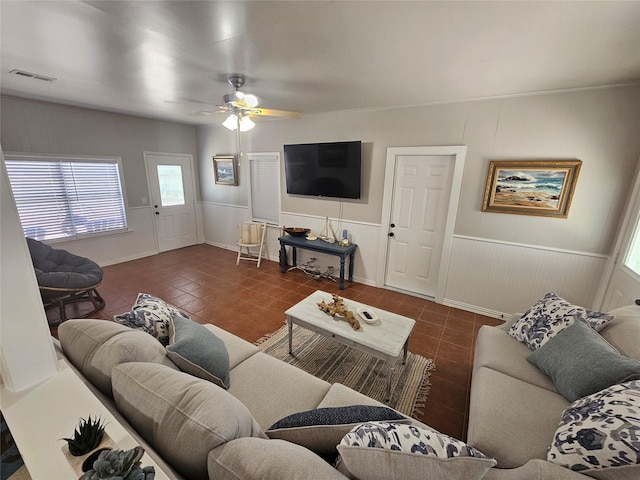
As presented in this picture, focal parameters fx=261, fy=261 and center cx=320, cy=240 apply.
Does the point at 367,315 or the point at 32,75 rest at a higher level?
the point at 32,75

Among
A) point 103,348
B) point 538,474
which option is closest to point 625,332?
point 538,474

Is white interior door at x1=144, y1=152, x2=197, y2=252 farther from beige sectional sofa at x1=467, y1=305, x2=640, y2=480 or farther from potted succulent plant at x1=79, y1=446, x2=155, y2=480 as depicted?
beige sectional sofa at x1=467, y1=305, x2=640, y2=480

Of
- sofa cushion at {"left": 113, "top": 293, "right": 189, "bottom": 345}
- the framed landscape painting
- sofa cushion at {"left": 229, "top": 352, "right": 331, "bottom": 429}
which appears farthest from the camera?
the framed landscape painting

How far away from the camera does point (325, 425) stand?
37.9 inches

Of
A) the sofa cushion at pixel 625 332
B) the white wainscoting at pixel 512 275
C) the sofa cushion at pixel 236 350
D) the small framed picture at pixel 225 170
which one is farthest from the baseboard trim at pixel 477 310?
the small framed picture at pixel 225 170

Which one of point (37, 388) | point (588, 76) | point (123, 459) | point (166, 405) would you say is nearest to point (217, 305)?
point (37, 388)

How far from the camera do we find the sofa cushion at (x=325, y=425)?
37.3 inches

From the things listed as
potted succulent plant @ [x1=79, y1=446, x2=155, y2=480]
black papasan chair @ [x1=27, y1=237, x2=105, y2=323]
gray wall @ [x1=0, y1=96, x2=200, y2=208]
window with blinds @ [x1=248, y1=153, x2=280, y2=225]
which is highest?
gray wall @ [x1=0, y1=96, x2=200, y2=208]

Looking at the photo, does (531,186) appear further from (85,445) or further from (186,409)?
(85,445)

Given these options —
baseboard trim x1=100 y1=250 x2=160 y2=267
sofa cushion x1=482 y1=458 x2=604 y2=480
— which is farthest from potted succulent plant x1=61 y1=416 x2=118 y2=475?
baseboard trim x1=100 y1=250 x2=160 y2=267

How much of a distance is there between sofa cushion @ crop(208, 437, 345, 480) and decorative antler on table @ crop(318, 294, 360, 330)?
1302mm

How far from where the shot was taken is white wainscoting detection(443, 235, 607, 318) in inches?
106

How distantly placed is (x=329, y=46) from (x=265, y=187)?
3.29 m

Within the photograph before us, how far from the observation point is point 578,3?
129cm
